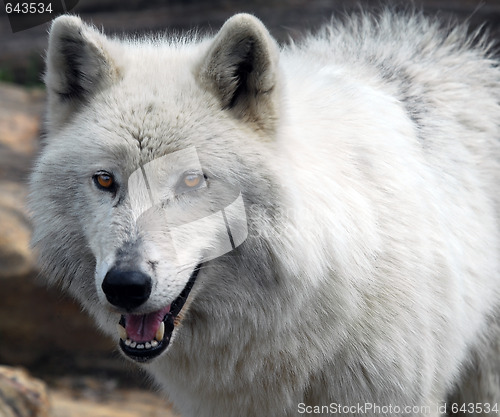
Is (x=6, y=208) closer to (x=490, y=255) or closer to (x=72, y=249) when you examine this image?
(x=72, y=249)

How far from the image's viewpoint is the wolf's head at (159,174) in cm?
313

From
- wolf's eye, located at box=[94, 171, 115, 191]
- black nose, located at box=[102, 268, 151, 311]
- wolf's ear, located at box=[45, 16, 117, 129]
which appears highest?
wolf's ear, located at box=[45, 16, 117, 129]


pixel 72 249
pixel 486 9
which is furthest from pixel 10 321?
pixel 486 9

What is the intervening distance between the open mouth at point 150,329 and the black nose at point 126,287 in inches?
8.9

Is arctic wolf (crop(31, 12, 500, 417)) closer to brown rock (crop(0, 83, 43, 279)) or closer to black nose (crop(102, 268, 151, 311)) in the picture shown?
black nose (crop(102, 268, 151, 311))

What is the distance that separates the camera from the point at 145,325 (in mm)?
3262

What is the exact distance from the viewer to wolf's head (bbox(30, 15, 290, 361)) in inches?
123

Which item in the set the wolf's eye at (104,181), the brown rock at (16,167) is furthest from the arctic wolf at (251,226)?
the brown rock at (16,167)

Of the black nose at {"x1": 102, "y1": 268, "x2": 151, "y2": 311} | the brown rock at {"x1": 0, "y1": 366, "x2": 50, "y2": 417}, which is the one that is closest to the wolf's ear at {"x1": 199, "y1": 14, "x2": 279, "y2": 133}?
the black nose at {"x1": 102, "y1": 268, "x2": 151, "y2": 311}

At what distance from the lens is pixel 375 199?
359 cm

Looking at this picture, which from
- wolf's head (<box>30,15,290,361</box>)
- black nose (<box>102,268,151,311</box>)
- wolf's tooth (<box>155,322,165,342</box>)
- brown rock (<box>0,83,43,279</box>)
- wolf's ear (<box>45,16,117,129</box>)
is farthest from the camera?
brown rock (<box>0,83,43,279</box>)

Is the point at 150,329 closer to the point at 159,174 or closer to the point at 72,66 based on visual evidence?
the point at 159,174

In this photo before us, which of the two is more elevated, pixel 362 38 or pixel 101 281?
pixel 362 38

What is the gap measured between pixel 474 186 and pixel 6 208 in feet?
14.1
